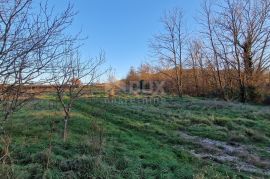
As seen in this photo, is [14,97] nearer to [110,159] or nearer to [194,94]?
[110,159]

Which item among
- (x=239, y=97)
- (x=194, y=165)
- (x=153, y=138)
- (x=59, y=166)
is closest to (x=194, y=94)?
(x=239, y=97)

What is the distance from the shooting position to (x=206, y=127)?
15242 mm

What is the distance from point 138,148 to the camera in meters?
10.3

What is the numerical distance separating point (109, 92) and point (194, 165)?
21410 millimetres

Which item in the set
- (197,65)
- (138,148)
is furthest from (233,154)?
(197,65)

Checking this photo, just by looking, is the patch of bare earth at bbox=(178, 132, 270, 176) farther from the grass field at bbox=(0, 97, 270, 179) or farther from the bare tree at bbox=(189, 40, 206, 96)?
the bare tree at bbox=(189, 40, 206, 96)

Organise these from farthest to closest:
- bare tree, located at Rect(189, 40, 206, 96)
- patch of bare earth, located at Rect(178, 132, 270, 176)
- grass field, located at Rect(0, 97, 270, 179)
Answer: bare tree, located at Rect(189, 40, 206, 96) → patch of bare earth, located at Rect(178, 132, 270, 176) → grass field, located at Rect(0, 97, 270, 179)

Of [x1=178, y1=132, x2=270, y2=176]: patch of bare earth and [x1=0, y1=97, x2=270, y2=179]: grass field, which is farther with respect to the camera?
[x1=178, y1=132, x2=270, y2=176]: patch of bare earth

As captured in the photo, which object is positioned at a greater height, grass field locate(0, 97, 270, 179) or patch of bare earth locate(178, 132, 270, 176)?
grass field locate(0, 97, 270, 179)

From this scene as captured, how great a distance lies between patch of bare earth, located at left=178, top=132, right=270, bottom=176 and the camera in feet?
31.3

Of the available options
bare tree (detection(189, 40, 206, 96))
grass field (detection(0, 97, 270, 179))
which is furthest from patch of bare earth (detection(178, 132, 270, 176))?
bare tree (detection(189, 40, 206, 96))

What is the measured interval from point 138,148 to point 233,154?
3.19 metres

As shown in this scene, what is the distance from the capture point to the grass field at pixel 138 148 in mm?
7246

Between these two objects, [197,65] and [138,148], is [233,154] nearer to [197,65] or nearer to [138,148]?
[138,148]
